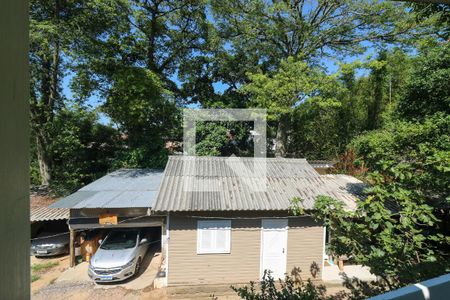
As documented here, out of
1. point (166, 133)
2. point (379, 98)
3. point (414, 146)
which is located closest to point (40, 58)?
point (166, 133)

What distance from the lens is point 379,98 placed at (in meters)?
15.0

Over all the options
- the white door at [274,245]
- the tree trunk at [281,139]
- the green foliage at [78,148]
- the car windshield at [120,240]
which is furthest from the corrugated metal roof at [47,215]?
the tree trunk at [281,139]

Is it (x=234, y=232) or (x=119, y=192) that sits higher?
(x=119, y=192)

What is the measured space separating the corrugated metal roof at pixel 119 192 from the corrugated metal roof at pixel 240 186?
106 cm

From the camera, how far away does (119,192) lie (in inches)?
323

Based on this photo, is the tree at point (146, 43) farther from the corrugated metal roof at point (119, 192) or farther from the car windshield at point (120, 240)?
the car windshield at point (120, 240)

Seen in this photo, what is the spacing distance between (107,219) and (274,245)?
4702 mm

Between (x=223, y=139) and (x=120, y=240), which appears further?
(x=223, y=139)

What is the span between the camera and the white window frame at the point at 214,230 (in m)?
6.62

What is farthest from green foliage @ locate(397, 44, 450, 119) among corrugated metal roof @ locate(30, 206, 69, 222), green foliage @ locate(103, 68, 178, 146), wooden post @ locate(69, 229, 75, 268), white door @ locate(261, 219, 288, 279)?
corrugated metal roof @ locate(30, 206, 69, 222)

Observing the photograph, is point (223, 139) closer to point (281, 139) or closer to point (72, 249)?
point (281, 139)

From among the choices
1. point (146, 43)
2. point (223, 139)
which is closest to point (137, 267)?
point (223, 139)

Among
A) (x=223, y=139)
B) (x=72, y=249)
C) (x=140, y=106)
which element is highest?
(x=140, y=106)

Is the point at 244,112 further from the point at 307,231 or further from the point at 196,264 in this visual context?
the point at 196,264
